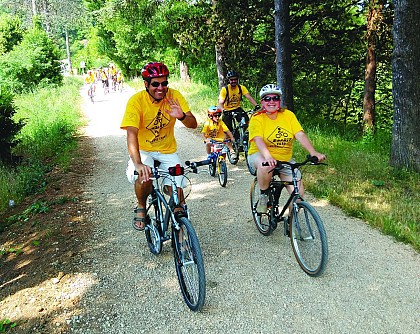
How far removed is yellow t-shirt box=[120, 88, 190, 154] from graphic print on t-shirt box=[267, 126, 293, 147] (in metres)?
1.10

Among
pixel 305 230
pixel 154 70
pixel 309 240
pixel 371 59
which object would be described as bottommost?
pixel 309 240

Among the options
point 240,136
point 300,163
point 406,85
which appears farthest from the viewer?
point 240,136

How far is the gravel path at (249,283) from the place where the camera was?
11.9ft

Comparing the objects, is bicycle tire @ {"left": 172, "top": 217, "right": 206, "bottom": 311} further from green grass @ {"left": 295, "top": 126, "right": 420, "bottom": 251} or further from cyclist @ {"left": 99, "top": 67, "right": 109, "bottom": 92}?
cyclist @ {"left": 99, "top": 67, "right": 109, "bottom": 92}

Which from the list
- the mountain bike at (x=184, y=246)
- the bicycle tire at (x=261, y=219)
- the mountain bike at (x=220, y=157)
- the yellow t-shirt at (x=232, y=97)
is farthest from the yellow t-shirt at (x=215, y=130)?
the mountain bike at (x=184, y=246)

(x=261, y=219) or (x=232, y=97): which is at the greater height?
(x=232, y=97)

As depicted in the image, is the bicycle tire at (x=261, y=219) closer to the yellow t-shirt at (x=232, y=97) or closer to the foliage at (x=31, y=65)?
the yellow t-shirt at (x=232, y=97)

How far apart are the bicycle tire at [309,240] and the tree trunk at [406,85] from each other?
4186mm

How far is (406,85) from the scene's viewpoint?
7.45 meters

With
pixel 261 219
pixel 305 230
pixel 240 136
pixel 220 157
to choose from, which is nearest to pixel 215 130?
pixel 220 157

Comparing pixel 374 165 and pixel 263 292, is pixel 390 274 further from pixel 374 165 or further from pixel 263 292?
pixel 374 165

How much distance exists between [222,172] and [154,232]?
3.15 meters

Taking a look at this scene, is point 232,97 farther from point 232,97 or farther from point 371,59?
point 371,59

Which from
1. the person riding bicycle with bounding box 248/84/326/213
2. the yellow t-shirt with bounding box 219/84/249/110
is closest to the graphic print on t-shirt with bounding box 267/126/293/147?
the person riding bicycle with bounding box 248/84/326/213
